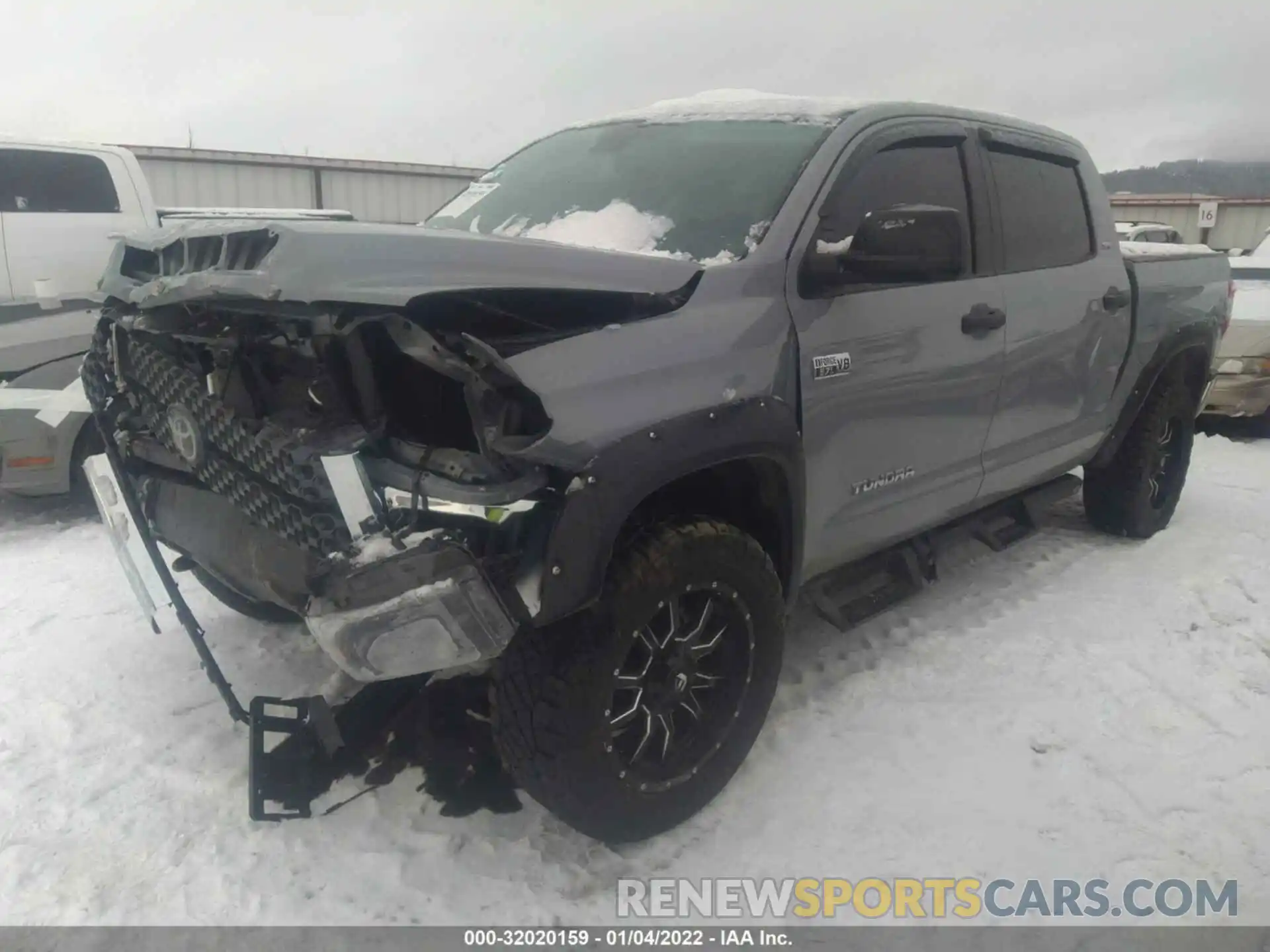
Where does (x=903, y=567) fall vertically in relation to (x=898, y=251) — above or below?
below

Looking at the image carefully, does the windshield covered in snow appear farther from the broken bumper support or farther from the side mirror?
the broken bumper support

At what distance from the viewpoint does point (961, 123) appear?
11.4 ft

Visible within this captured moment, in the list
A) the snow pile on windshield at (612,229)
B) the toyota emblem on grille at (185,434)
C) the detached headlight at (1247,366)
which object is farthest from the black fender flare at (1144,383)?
the toyota emblem on grille at (185,434)

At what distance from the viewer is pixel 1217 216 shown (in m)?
18.0

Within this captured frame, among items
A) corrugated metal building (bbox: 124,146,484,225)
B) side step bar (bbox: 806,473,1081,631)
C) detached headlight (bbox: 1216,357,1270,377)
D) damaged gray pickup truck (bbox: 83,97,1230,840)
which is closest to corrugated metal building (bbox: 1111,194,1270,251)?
detached headlight (bbox: 1216,357,1270,377)

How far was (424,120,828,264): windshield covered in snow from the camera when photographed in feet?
9.12

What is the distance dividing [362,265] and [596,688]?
1.07m

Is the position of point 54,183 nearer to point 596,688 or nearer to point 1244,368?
point 596,688

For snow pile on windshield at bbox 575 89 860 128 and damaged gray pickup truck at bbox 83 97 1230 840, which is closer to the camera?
damaged gray pickup truck at bbox 83 97 1230 840

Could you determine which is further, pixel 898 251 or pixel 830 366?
pixel 830 366

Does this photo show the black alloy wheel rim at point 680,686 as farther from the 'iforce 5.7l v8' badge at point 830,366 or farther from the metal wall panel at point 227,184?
the metal wall panel at point 227,184

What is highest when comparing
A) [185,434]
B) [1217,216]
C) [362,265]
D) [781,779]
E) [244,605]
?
[362,265]

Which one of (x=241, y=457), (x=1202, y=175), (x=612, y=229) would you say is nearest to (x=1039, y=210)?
(x=612, y=229)

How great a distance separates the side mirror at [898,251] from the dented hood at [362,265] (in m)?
0.45
